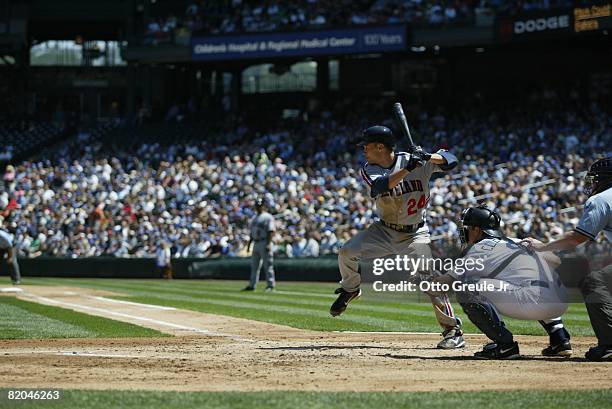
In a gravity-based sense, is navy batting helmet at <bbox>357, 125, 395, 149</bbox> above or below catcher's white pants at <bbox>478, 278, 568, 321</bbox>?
above

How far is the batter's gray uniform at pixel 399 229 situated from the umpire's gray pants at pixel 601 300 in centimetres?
151

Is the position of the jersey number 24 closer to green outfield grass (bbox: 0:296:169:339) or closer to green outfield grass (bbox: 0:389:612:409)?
green outfield grass (bbox: 0:389:612:409)

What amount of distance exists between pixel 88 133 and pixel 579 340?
32.6 meters

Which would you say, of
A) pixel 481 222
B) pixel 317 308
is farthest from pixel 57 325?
pixel 481 222

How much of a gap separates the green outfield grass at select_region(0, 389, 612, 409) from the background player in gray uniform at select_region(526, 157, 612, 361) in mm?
1482

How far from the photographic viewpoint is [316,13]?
3641 centimetres

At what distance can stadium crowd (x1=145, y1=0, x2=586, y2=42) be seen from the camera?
33.0m

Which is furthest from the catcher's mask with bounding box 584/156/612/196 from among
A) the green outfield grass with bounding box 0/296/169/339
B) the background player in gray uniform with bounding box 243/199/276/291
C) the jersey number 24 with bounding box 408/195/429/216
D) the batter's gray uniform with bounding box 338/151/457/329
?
the background player in gray uniform with bounding box 243/199/276/291

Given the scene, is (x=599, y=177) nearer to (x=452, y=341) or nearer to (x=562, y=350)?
(x=562, y=350)

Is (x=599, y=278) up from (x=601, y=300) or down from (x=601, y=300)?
up

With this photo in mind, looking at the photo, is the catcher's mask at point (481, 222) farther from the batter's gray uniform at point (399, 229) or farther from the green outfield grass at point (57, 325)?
the green outfield grass at point (57, 325)

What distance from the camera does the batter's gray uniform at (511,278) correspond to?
775cm

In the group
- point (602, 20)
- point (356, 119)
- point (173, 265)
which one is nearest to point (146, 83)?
point (356, 119)

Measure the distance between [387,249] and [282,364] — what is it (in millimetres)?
1859
